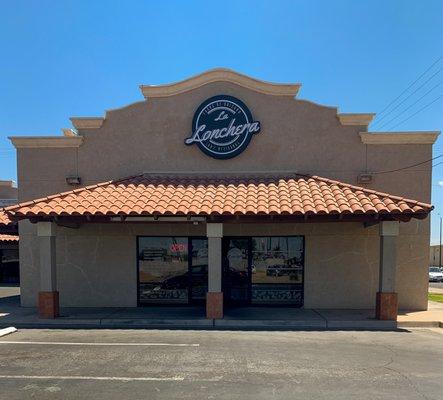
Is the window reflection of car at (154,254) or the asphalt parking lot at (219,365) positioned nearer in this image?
the asphalt parking lot at (219,365)

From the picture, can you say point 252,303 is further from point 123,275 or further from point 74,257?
point 74,257

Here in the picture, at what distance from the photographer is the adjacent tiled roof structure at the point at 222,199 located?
33.3ft

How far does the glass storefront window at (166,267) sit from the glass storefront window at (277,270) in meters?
2.39

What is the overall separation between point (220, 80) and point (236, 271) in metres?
6.64

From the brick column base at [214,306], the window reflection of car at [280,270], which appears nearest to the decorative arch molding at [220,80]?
the window reflection of car at [280,270]

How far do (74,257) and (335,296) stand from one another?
894cm

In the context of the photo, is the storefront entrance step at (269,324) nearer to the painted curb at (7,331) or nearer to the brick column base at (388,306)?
the brick column base at (388,306)

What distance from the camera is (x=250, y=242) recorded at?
12656 millimetres

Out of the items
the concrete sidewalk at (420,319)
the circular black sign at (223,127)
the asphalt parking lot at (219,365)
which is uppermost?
the circular black sign at (223,127)

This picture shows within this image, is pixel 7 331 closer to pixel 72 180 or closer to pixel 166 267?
pixel 166 267

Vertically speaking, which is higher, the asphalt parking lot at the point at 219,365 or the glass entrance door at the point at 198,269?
the glass entrance door at the point at 198,269

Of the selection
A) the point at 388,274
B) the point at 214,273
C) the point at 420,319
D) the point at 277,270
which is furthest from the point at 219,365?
the point at 420,319

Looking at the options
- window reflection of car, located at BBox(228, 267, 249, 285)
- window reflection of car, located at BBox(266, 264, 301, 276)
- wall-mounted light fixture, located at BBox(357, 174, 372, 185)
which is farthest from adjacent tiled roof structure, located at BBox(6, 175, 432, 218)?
window reflection of car, located at BBox(228, 267, 249, 285)

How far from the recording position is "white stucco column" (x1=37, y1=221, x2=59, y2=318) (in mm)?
10805
